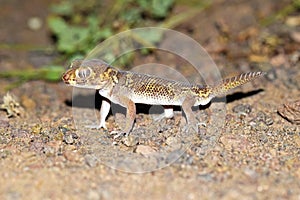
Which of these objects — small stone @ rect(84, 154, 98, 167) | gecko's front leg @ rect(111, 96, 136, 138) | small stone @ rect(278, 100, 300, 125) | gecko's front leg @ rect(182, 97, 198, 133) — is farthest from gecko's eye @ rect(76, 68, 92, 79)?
small stone @ rect(278, 100, 300, 125)

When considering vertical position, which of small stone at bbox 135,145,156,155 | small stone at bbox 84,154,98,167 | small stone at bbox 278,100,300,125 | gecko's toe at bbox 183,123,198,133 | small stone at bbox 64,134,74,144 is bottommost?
small stone at bbox 84,154,98,167

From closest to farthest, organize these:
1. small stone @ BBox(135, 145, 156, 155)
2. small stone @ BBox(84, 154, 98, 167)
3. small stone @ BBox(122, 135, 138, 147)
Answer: small stone @ BBox(84, 154, 98, 167) → small stone @ BBox(135, 145, 156, 155) → small stone @ BBox(122, 135, 138, 147)

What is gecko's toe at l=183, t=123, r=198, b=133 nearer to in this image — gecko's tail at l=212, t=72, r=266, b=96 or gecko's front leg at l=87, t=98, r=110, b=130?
gecko's tail at l=212, t=72, r=266, b=96

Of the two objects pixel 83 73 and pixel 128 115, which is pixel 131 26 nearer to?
pixel 83 73

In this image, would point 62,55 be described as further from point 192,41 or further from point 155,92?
point 155,92

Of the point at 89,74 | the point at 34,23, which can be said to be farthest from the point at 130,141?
the point at 34,23

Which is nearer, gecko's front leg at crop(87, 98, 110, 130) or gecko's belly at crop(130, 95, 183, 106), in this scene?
gecko's belly at crop(130, 95, 183, 106)

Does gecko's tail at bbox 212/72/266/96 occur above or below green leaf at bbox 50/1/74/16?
below

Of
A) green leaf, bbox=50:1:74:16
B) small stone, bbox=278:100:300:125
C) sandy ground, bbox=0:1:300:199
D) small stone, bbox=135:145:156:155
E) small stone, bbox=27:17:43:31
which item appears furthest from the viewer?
small stone, bbox=27:17:43:31
